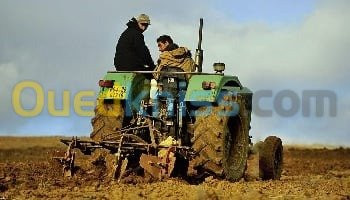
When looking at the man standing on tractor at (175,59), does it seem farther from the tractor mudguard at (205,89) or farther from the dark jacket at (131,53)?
the tractor mudguard at (205,89)

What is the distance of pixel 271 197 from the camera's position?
8383 mm

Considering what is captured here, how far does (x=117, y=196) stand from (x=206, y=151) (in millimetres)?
2041

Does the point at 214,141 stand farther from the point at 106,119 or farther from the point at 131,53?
the point at 131,53

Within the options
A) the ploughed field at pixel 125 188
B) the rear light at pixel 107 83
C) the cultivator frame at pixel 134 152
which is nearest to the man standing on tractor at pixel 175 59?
the rear light at pixel 107 83

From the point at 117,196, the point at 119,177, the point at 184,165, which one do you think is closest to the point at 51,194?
the point at 117,196

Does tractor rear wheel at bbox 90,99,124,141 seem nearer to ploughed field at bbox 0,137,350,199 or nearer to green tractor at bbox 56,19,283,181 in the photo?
green tractor at bbox 56,19,283,181

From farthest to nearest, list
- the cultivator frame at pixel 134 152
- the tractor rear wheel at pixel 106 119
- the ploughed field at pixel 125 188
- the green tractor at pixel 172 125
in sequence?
1. the tractor rear wheel at pixel 106 119
2. the green tractor at pixel 172 125
3. the cultivator frame at pixel 134 152
4. the ploughed field at pixel 125 188

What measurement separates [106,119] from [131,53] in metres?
1.20

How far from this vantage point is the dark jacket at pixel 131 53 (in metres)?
10.9

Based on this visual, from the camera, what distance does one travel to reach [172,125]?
33.1 ft

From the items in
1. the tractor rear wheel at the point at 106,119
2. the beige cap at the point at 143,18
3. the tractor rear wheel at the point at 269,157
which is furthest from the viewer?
the tractor rear wheel at the point at 269,157

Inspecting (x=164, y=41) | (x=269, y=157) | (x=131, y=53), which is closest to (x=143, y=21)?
(x=164, y=41)

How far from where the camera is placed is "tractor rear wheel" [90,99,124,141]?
33.8 ft

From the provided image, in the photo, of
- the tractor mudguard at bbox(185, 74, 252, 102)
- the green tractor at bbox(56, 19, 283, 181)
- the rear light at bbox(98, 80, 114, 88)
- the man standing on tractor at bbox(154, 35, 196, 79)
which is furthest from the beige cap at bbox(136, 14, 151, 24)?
the tractor mudguard at bbox(185, 74, 252, 102)
